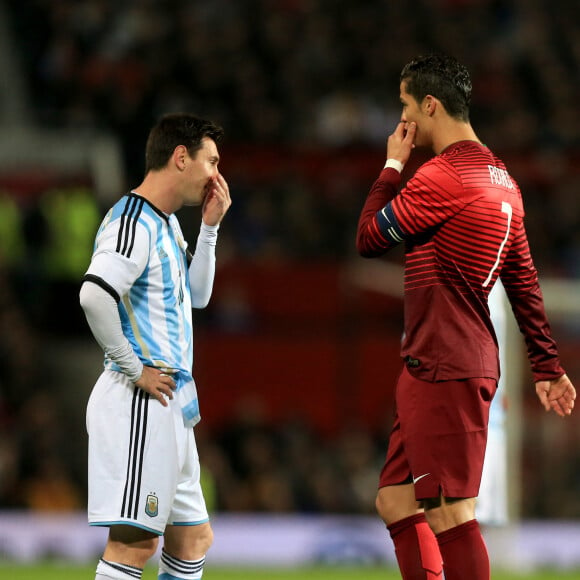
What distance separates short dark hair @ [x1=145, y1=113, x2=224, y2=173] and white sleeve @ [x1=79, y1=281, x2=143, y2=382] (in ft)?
1.85

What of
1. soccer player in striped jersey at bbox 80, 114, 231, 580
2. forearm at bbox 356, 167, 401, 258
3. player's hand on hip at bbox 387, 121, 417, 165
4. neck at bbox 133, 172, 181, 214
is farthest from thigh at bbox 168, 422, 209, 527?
player's hand on hip at bbox 387, 121, 417, 165

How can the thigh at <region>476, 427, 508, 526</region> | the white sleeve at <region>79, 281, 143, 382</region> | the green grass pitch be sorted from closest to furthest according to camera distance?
the white sleeve at <region>79, 281, 143, 382</region> → the thigh at <region>476, 427, 508, 526</region> → the green grass pitch

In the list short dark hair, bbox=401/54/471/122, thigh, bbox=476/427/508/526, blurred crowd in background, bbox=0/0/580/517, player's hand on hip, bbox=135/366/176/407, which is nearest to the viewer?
player's hand on hip, bbox=135/366/176/407

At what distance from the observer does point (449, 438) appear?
421 centimetres

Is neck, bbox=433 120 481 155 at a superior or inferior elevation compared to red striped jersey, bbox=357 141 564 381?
superior

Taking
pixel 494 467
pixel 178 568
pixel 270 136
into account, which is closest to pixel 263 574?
pixel 494 467

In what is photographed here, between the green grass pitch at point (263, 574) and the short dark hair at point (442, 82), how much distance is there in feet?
14.1

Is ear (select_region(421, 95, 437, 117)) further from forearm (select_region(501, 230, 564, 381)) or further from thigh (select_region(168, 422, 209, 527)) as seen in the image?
thigh (select_region(168, 422, 209, 527))

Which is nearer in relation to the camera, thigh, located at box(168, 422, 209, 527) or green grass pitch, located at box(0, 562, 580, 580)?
thigh, located at box(168, 422, 209, 527)

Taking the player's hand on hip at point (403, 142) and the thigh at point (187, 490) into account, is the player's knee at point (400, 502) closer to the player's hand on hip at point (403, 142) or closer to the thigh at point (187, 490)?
the thigh at point (187, 490)

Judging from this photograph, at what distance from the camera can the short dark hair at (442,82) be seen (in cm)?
436

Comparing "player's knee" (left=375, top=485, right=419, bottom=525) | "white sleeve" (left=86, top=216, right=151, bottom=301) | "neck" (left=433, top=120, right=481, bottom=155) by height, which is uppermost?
"neck" (left=433, top=120, right=481, bottom=155)

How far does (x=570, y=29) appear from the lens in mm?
13773

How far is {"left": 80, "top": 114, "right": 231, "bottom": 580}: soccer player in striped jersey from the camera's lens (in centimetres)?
420
